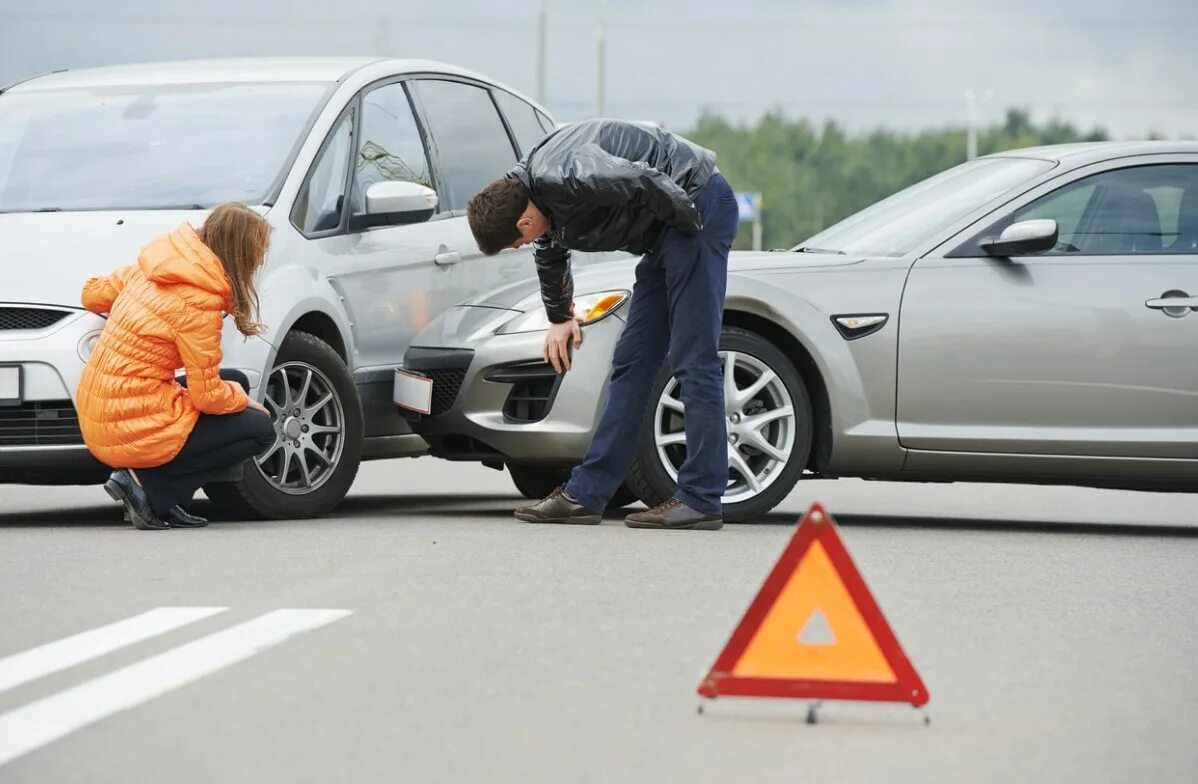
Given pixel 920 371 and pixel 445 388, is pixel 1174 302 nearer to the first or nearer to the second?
pixel 920 371

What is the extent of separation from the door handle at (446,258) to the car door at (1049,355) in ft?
6.74

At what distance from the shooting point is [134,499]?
7641mm

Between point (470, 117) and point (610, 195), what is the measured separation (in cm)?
248

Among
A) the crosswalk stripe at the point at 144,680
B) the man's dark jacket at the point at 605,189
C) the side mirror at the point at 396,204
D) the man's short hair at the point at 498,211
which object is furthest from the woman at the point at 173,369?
the crosswalk stripe at the point at 144,680

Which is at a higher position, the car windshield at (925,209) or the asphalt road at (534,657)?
the car windshield at (925,209)

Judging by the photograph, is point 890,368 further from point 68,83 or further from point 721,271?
point 68,83

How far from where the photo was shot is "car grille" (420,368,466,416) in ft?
27.3

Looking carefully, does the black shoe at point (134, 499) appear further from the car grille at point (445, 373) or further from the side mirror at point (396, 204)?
the side mirror at point (396, 204)

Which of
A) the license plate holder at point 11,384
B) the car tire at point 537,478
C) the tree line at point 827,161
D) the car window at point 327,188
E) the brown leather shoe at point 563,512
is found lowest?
the tree line at point 827,161

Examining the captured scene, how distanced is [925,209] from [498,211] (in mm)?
2130

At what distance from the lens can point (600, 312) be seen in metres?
8.19

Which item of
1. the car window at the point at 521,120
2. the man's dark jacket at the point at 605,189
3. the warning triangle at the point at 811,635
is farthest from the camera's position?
the car window at the point at 521,120

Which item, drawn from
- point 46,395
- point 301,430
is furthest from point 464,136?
point 46,395

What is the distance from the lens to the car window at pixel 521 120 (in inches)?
A: 397
